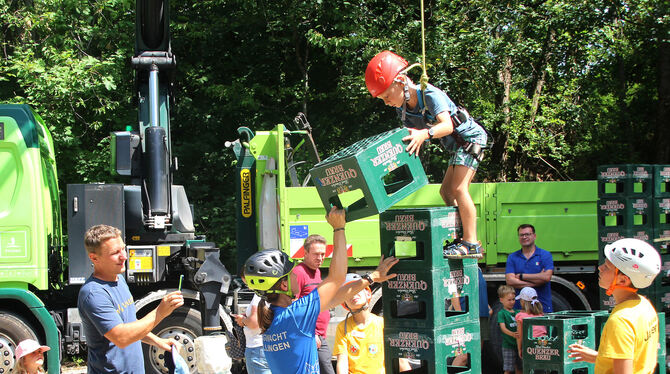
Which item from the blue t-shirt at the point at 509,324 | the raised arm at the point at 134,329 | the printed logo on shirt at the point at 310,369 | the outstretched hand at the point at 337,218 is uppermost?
the outstretched hand at the point at 337,218

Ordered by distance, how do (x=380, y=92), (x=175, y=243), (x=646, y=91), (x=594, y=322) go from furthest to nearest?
(x=646, y=91) → (x=175, y=243) → (x=594, y=322) → (x=380, y=92)

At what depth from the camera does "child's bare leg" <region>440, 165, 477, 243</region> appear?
513 cm

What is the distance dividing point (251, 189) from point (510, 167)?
7.24m

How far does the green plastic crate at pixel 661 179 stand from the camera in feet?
25.5

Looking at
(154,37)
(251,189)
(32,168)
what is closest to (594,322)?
(251,189)

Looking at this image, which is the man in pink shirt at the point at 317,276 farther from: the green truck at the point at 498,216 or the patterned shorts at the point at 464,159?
the green truck at the point at 498,216

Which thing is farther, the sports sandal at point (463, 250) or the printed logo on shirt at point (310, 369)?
the sports sandal at point (463, 250)

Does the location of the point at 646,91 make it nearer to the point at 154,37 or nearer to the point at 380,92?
the point at 154,37

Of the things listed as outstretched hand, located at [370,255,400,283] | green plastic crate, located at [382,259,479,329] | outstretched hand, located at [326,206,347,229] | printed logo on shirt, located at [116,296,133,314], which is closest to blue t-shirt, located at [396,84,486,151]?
green plastic crate, located at [382,259,479,329]

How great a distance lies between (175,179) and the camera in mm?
14320

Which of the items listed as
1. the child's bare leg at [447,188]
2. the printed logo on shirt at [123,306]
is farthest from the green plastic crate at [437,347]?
the printed logo on shirt at [123,306]

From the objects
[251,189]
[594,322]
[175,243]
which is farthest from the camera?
[251,189]

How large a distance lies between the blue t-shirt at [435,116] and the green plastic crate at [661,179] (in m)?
3.35

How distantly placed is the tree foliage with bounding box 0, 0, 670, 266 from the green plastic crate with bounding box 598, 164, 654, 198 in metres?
5.85
